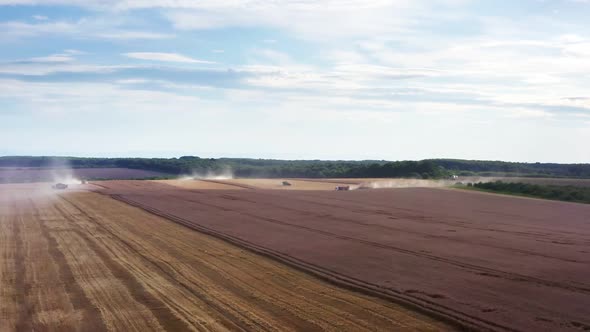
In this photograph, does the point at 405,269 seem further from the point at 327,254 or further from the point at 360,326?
the point at 360,326

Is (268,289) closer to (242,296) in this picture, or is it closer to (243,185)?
(242,296)

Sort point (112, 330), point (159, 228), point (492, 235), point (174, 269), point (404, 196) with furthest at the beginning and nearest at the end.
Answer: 1. point (404, 196)
2. point (159, 228)
3. point (492, 235)
4. point (174, 269)
5. point (112, 330)

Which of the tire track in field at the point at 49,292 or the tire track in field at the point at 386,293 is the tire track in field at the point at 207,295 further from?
the tire track in field at the point at 386,293

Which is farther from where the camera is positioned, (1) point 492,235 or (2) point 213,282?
(1) point 492,235

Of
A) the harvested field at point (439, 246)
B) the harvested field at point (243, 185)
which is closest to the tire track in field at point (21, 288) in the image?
the harvested field at point (439, 246)

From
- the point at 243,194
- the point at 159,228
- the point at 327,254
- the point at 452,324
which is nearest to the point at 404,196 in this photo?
the point at 243,194

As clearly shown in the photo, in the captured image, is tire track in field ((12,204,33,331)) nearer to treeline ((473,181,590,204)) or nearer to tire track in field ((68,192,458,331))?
tire track in field ((68,192,458,331))
